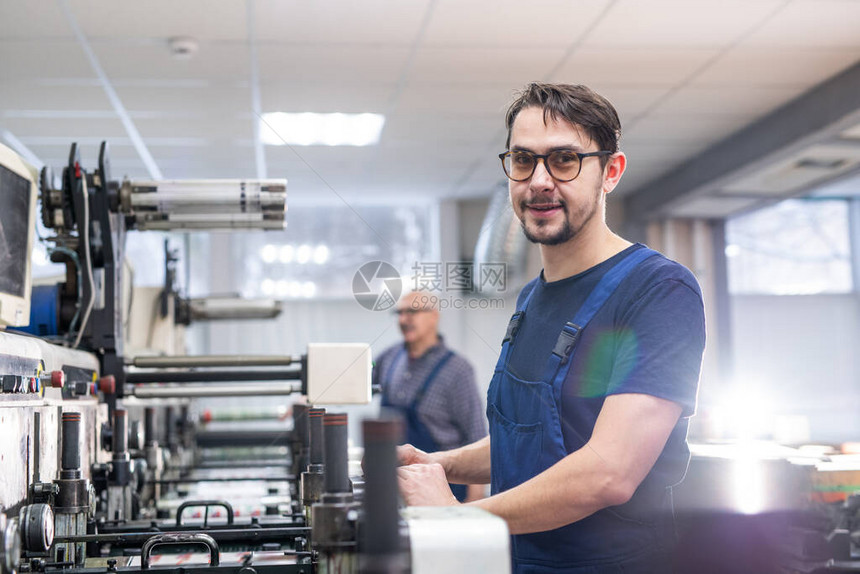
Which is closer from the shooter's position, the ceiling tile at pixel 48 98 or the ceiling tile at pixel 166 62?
the ceiling tile at pixel 166 62

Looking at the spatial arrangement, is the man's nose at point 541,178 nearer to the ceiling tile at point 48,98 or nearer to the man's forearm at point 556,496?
the man's forearm at point 556,496

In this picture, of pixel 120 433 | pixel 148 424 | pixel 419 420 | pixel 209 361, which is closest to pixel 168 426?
pixel 148 424

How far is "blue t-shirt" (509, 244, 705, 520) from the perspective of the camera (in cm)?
115

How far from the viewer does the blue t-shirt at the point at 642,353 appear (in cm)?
115

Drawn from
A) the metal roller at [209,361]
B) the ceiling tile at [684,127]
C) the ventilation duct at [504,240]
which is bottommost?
the metal roller at [209,361]

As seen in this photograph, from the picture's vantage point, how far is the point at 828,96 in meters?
4.11

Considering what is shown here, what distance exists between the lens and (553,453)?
1.24 metres

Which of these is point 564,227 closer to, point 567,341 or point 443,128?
point 567,341

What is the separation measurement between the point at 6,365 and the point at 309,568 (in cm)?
57

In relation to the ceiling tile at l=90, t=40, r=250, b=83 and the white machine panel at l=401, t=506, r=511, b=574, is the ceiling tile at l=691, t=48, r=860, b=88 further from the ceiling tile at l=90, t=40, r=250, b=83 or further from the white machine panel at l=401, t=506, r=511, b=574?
the white machine panel at l=401, t=506, r=511, b=574

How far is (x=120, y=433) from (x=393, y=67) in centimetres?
262

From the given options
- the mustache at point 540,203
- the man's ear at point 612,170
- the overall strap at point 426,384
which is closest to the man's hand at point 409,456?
the mustache at point 540,203

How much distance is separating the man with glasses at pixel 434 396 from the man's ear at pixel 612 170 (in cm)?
175

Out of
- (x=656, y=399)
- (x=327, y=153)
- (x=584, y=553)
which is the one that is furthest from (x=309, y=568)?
(x=327, y=153)
